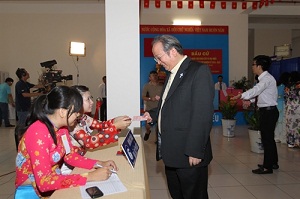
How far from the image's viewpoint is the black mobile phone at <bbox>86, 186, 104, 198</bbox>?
1.32 meters

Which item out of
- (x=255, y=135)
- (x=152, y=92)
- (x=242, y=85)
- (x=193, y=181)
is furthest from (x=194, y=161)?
(x=242, y=85)

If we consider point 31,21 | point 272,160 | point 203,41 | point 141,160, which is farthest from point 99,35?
point 141,160

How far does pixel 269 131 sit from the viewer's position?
12.4ft

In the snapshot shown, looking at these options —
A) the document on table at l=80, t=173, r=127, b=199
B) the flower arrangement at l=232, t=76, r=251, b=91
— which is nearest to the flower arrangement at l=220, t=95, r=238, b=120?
the flower arrangement at l=232, t=76, r=251, b=91

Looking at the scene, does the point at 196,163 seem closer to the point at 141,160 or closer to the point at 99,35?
the point at 141,160

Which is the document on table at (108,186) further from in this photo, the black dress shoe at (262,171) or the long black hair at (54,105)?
the black dress shoe at (262,171)

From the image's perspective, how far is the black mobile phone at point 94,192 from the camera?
132cm

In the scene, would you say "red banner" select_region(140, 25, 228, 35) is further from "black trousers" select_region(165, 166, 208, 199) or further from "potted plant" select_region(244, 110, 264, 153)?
"black trousers" select_region(165, 166, 208, 199)

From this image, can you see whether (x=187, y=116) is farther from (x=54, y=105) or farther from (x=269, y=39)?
(x=269, y=39)

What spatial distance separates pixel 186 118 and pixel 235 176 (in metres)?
2.23

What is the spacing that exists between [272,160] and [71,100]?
317 cm

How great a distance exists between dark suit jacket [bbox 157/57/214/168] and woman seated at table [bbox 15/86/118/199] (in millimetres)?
434

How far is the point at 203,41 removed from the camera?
905 cm

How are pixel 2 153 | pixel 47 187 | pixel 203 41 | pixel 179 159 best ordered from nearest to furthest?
pixel 47 187 → pixel 179 159 → pixel 2 153 → pixel 203 41
